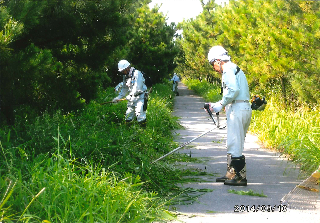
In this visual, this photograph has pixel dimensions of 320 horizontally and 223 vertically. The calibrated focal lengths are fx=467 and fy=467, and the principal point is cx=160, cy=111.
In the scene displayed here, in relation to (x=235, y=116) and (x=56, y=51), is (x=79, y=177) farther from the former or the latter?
(x=56, y=51)

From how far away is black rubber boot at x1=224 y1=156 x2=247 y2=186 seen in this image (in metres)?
6.66

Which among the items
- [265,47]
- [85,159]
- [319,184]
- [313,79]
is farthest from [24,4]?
[265,47]

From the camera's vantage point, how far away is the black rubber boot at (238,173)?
6.66 meters


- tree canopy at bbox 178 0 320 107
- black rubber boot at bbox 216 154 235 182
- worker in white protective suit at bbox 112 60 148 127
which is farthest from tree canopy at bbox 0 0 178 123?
tree canopy at bbox 178 0 320 107

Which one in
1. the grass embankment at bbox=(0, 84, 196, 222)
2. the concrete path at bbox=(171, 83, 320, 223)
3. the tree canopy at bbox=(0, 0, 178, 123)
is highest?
the tree canopy at bbox=(0, 0, 178, 123)

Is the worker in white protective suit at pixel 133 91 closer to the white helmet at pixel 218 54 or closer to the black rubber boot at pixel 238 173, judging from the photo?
the white helmet at pixel 218 54

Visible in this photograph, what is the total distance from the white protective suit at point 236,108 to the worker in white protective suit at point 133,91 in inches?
153

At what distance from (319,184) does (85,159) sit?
3093 mm

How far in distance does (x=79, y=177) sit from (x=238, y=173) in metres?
2.54

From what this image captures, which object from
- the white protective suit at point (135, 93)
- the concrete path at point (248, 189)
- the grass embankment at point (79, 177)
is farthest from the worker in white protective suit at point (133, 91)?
the grass embankment at point (79, 177)

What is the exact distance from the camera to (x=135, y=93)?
10.5 metres

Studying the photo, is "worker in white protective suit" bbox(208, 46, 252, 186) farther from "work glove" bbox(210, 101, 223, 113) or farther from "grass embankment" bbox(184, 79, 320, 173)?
"grass embankment" bbox(184, 79, 320, 173)

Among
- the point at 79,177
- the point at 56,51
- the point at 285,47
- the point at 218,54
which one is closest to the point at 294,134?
the point at 218,54

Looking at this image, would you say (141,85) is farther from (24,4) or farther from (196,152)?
(24,4)
